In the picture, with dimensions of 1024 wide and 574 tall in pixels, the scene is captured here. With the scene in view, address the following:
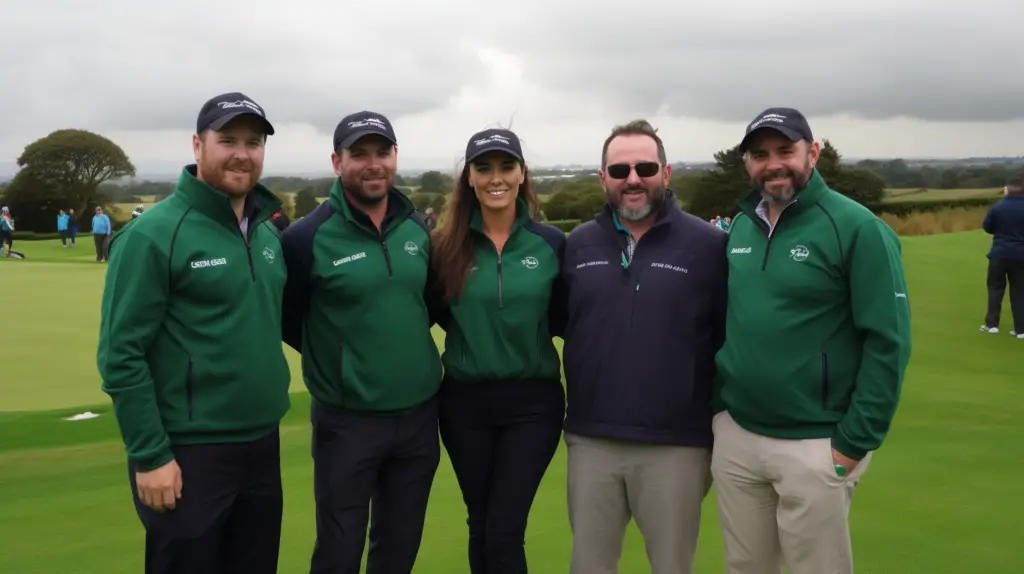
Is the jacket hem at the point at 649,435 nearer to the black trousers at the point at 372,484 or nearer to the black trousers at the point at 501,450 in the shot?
the black trousers at the point at 501,450

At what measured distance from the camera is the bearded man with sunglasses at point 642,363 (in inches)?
126

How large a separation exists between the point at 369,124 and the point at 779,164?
5.41ft

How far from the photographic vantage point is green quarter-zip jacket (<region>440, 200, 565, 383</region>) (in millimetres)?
3361

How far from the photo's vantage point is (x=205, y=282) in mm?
2875

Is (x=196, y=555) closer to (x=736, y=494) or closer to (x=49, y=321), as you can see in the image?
(x=736, y=494)

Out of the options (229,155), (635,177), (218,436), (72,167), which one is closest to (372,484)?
(218,436)

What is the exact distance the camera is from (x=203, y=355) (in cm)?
289

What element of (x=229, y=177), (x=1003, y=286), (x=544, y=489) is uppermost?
(x=229, y=177)

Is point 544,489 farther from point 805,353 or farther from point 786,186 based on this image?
point 786,186

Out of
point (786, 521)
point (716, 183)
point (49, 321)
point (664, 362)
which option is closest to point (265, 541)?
point (664, 362)

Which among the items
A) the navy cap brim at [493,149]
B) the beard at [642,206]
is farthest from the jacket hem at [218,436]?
the beard at [642,206]

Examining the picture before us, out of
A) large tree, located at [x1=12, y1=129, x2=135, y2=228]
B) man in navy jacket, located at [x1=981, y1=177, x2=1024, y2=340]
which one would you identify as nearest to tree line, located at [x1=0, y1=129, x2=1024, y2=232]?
large tree, located at [x1=12, y1=129, x2=135, y2=228]

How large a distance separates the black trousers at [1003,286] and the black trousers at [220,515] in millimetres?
10611

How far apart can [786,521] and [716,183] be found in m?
44.5
